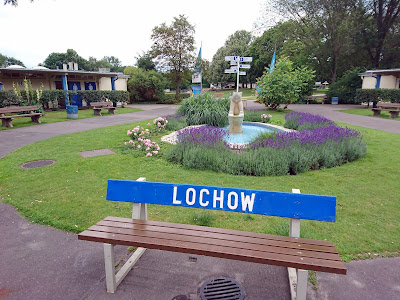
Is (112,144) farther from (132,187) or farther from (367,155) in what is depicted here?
(367,155)

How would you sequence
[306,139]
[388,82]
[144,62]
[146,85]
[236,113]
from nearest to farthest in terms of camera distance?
[306,139] → [236,113] → [388,82] → [146,85] → [144,62]

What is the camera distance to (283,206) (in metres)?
2.65

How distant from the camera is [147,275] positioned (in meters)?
2.94

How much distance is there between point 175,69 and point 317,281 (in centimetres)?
3196

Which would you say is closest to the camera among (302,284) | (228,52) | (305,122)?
(302,284)

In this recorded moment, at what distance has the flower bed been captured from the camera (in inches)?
244

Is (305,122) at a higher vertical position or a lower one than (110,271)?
higher

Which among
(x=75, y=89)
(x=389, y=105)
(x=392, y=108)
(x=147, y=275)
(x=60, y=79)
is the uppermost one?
(x=60, y=79)

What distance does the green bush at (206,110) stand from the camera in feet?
39.0

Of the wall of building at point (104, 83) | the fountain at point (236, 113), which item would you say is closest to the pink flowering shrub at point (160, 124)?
the fountain at point (236, 113)

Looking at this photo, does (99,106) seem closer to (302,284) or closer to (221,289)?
(221,289)

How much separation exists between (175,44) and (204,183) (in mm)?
29088

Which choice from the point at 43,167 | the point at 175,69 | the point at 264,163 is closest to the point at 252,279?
the point at 264,163

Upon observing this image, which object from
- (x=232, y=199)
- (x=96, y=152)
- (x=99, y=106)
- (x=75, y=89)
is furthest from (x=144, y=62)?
(x=232, y=199)
